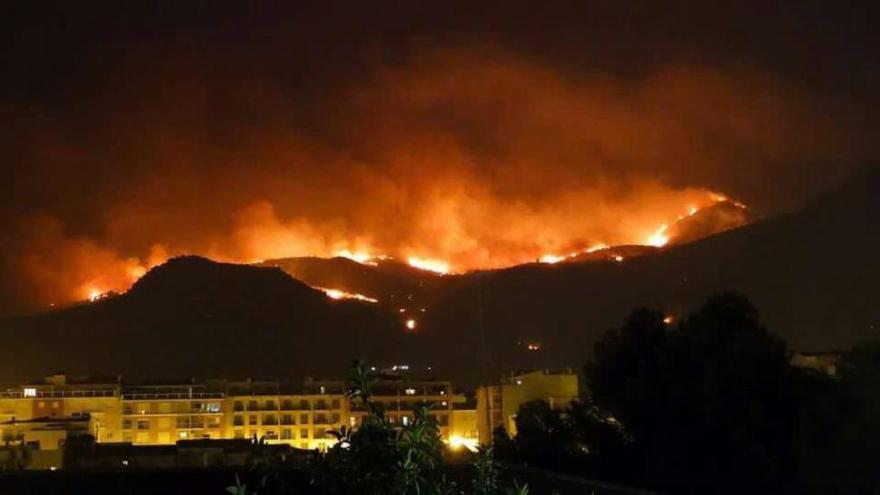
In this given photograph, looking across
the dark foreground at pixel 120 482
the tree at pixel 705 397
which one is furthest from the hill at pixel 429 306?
the dark foreground at pixel 120 482

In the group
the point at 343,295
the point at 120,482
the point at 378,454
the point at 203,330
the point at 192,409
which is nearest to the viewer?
the point at 378,454

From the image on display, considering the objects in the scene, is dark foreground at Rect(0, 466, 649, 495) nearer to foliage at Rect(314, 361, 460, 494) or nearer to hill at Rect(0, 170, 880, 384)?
foliage at Rect(314, 361, 460, 494)

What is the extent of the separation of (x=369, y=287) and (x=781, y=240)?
4618cm

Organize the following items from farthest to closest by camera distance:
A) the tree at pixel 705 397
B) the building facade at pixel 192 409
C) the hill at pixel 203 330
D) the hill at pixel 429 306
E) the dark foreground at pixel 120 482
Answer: the hill at pixel 203 330, the hill at pixel 429 306, the building facade at pixel 192 409, the tree at pixel 705 397, the dark foreground at pixel 120 482

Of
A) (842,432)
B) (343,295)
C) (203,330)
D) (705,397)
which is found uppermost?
(343,295)

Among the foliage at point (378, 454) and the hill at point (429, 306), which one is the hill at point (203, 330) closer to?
the hill at point (429, 306)

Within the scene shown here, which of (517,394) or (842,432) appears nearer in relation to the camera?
(842,432)

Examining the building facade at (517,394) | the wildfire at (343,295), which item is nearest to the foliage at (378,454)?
the building facade at (517,394)

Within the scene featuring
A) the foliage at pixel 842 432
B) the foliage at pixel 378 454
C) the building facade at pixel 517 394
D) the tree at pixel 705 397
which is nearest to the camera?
the foliage at pixel 378 454

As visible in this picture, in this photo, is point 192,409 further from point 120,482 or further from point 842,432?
point 842,432

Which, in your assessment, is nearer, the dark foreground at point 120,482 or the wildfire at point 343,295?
the dark foreground at point 120,482

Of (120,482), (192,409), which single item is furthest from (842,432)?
(192,409)

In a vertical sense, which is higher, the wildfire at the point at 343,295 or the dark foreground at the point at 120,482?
the wildfire at the point at 343,295

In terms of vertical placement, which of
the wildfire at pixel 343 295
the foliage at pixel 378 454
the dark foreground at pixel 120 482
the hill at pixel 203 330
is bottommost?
the dark foreground at pixel 120 482
